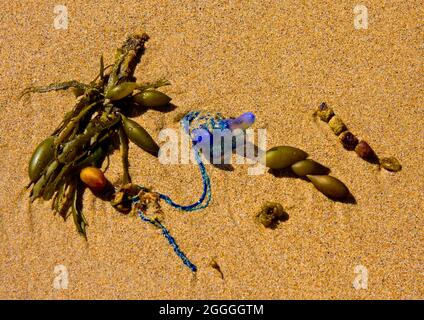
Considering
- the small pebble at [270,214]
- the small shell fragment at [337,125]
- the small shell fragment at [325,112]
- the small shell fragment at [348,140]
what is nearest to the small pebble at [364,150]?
the small shell fragment at [348,140]

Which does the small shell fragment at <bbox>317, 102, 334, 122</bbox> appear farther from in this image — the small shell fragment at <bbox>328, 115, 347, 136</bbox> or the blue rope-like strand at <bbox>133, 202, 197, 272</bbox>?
the blue rope-like strand at <bbox>133, 202, 197, 272</bbox>

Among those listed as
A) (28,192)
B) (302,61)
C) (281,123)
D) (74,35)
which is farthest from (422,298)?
(74,35)

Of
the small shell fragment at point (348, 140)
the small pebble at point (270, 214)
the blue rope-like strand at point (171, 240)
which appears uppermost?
the small shell fragment at point (348, 140)

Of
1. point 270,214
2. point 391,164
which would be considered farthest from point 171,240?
point 391,164

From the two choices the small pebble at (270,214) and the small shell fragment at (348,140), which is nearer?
the small pebble at (270,214)

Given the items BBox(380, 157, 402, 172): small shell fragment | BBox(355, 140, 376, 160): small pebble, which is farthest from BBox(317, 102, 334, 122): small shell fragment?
BBox(380, 157, 402, 172): small shell fragment

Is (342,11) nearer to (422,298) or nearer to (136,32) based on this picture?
(136,32)

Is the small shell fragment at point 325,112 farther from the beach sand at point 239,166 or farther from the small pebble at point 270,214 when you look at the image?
the small pebble at point 270,214
